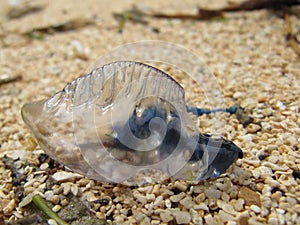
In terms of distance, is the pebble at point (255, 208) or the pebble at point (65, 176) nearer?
the pebble at point (255, 208)

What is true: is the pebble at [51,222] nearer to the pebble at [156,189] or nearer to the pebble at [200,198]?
the pebble at [156,189]

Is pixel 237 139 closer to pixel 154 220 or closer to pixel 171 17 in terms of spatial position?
pixel 154 220

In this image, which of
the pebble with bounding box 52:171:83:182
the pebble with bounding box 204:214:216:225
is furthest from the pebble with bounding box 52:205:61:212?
the pebble with bounding box 204:214:216:225

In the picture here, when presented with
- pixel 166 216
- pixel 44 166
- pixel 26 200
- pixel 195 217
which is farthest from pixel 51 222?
pixel 195 217

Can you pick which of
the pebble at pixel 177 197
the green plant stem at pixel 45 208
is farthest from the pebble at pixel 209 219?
the green plant stem at pixel 45 208

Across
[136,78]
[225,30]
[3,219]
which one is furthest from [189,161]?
[225,30]

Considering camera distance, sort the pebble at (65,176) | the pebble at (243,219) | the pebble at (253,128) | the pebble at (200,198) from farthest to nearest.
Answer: the pebble at (253,128), the pebble at (65,176), the pebble at (200,198), the pebble at (243,219)

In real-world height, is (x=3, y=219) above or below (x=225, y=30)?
below

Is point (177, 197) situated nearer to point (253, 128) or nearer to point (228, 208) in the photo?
point (228, 208)
